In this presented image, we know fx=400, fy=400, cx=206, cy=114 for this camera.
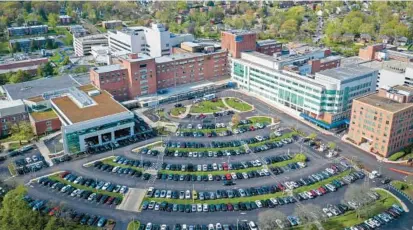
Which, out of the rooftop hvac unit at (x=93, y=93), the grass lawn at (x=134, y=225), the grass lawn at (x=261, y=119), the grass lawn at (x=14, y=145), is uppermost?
the rooftop hvac unit at (x=93, y=93)

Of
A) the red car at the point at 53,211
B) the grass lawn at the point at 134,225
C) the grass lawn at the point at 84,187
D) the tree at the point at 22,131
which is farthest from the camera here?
the tree at the point at 22,131

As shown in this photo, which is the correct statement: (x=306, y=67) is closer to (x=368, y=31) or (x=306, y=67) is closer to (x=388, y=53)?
(x=388, y=53)

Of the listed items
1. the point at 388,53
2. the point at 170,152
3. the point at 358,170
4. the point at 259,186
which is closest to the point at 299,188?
the point at 259,186

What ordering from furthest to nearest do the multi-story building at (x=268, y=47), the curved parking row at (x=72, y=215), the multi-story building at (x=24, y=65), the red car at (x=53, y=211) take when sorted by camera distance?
1. the multi-story building at (x=24, y=65)
2. the multi-story building at (x=268, y=47)
3. the red car at (x=53, y=211)
4. the curved parking row at (x=72, y=215)

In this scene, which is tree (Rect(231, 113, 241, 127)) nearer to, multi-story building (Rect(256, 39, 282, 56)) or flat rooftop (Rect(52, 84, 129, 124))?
flat rooftop (Rect(52, 84, 129, 124))

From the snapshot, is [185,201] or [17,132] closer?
[185,201]

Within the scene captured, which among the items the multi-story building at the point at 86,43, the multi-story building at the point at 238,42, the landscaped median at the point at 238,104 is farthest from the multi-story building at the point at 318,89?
the multi-story building at the point at 86,43

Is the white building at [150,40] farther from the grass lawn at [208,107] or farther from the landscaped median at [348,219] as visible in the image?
the landscaped median at [348,219]
